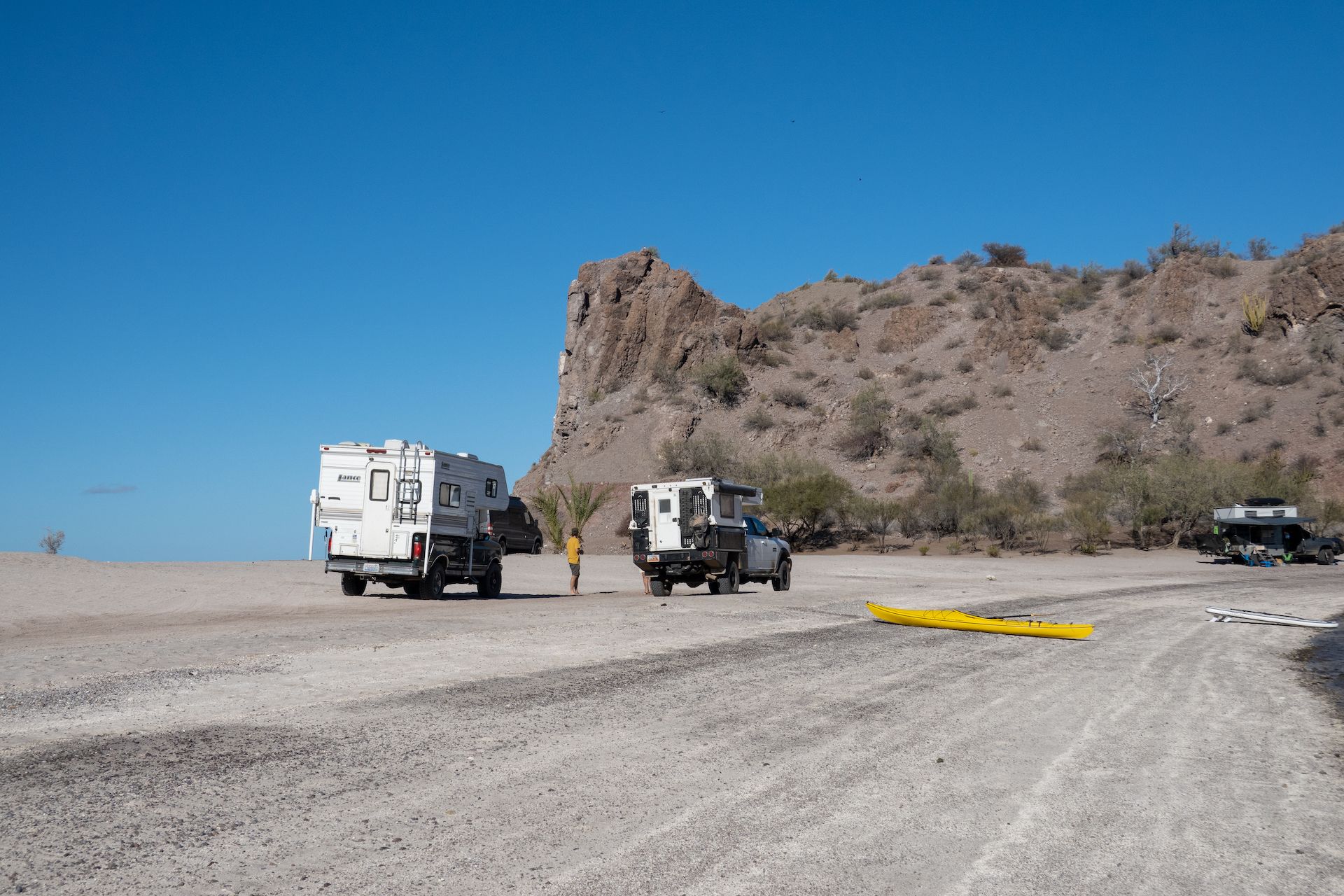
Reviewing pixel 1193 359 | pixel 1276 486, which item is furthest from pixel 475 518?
→ pixel 1193 359

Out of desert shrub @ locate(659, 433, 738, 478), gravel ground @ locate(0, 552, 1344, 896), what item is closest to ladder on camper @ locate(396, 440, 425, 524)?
gravel ground @ locate(0, 552, 1344, 896)

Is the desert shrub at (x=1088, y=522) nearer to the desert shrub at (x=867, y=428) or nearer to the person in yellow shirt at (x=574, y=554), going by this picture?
the desert shrub at (x=867, y=428)

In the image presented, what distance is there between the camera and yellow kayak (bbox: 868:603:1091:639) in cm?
1550

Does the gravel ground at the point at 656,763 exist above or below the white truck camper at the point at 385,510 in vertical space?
below

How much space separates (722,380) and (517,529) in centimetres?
2958

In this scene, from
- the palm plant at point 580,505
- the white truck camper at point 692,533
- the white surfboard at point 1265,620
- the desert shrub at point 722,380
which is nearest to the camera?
the white surfboard at point 1265,620

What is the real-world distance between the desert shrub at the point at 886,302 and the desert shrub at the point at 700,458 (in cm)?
2871

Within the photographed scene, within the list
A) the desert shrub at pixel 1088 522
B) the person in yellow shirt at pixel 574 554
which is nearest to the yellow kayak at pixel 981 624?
the person in yellow shirt at pixel 574 554

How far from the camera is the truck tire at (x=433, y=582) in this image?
2178 cm

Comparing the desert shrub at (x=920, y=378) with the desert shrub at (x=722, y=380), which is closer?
the desert shrub at (x=722, y=380)

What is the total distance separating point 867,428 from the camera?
209ft

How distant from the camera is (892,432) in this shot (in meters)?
64.2

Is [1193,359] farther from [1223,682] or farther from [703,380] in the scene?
[1223,682]

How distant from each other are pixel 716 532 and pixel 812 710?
14398 millimetres
